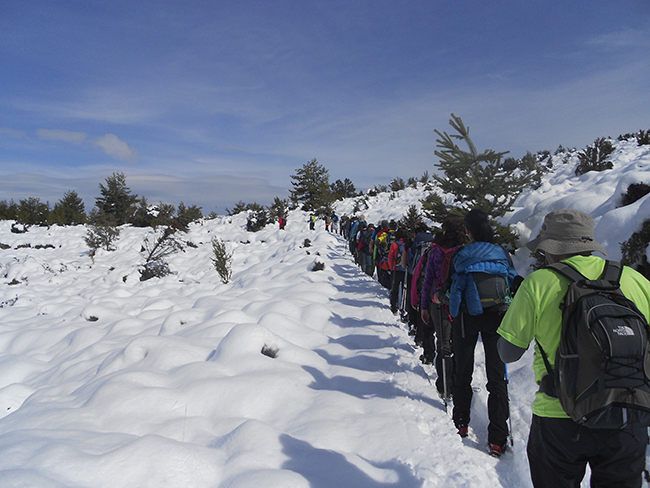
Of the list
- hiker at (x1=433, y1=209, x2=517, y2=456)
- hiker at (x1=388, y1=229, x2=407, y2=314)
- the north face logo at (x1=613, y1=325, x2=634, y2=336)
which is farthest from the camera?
hiker at (x1=388, y1=229, x2=407, y2=314)

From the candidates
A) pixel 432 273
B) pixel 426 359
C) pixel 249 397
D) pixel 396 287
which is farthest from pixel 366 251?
pixel 249 397

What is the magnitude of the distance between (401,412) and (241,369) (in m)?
1.99

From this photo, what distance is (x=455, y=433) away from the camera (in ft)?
10.2

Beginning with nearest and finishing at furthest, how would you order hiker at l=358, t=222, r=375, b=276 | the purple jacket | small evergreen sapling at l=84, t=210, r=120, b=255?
the purple jacket → hiker at l=358, t=222, r=375, b=276 → small evergreen sapling at l=84, t=210, r=120, b=255

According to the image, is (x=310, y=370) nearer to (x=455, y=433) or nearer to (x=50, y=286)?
(x=455, y=433)

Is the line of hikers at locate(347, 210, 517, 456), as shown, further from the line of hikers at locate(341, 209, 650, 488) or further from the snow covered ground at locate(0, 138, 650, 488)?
the line of hikers at locate(341, 209, 650, 488)

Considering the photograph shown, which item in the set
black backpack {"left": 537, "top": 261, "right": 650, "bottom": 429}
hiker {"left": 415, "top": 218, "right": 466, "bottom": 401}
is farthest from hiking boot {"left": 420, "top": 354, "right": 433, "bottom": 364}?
black backpack {"left": 537, "top": 261, "right": 650, "bottom": 429}

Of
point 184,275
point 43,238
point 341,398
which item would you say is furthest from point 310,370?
point 43,238

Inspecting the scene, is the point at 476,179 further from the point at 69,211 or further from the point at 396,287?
the point at 69,211

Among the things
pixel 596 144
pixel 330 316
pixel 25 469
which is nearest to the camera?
pixel 25 469

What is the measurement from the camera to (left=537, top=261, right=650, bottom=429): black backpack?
1.38 m

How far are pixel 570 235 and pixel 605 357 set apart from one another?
2.08 feet

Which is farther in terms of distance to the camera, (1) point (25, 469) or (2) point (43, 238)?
(2) point (43, 238)

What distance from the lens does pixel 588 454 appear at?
1566 mm
